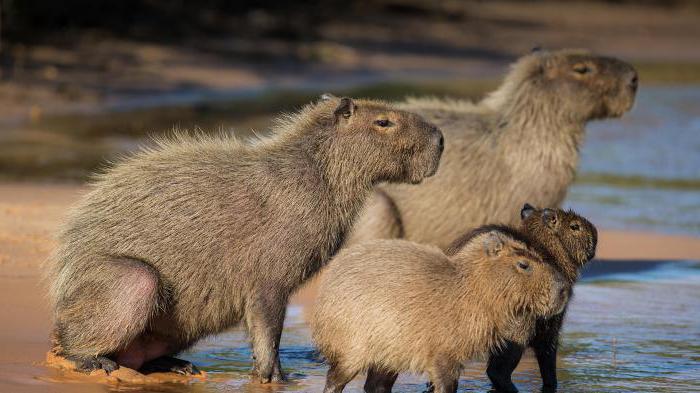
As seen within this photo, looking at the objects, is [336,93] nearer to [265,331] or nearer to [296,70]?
[296,70]

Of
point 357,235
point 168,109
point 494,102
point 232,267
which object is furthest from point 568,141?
point 168,109

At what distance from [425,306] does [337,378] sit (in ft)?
1.72

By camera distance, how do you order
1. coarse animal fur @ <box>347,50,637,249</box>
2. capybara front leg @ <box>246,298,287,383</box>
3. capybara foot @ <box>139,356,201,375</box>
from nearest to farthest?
capybara front leg @ <box>246,298,287,383</box>, capybara foot @ <box>139,356,201,375</box>, coarse animal fur @ <box>347,50,637,249</box>

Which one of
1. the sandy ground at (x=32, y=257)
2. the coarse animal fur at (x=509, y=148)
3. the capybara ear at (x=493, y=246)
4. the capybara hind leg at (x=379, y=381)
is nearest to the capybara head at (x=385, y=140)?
the capybara ear at (x=493, y=246)

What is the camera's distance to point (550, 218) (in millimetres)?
7133

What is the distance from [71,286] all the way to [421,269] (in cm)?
165

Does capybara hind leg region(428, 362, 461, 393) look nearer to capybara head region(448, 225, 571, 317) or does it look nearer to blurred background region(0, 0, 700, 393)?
capybara head region(448, 225, 571, 317)

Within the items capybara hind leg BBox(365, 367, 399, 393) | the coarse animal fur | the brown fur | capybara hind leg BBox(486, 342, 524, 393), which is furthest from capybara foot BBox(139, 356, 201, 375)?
the coarse animal fur

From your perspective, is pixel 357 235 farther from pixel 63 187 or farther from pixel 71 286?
pixel 63 187

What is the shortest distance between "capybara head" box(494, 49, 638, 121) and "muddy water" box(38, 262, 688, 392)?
4.08 feet

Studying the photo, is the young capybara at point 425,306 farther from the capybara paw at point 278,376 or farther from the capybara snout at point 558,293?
the capybara paw at point 278,376

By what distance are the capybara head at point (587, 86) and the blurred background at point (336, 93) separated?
1201mm

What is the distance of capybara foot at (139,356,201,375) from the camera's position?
6.83 metres

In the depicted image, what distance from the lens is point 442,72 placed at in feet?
76.1
